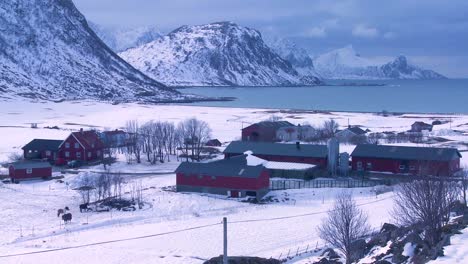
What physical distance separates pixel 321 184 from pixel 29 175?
1832 cm

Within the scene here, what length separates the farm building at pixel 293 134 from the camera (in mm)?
65688

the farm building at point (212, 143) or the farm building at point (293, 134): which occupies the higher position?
the farm building at point (293, 134)

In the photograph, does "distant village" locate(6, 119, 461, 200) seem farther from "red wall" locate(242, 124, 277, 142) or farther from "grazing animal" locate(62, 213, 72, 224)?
"grazing animal" locate(62, 213, 72, 224)

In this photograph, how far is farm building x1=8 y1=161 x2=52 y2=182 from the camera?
41094 mm

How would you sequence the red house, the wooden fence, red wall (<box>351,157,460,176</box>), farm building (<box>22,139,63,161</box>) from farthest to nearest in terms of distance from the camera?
1. farm building (<box>22,139,63,161</box>)
2. the red house
3. red wall (<box>351,157,460,176</box>)
4. the wooden fence

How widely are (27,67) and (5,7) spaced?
24806 millimetres

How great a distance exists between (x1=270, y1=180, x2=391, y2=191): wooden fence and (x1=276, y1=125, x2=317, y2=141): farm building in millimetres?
24744

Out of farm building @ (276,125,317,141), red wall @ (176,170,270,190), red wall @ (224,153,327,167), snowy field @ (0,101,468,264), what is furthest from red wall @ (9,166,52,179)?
farm building @ (276,125,317,141)

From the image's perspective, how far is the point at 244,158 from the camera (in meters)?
43.2

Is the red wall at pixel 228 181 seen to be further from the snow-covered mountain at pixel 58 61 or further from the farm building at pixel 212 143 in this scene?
the snow-covered mountain at pixel 58 61

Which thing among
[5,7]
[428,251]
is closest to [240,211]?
[428,251]

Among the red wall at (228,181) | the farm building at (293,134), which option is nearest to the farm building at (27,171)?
the red wall at (228,181)

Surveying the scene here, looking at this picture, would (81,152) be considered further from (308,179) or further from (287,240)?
(287,240)

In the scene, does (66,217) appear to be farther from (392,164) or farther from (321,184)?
(392,164)
